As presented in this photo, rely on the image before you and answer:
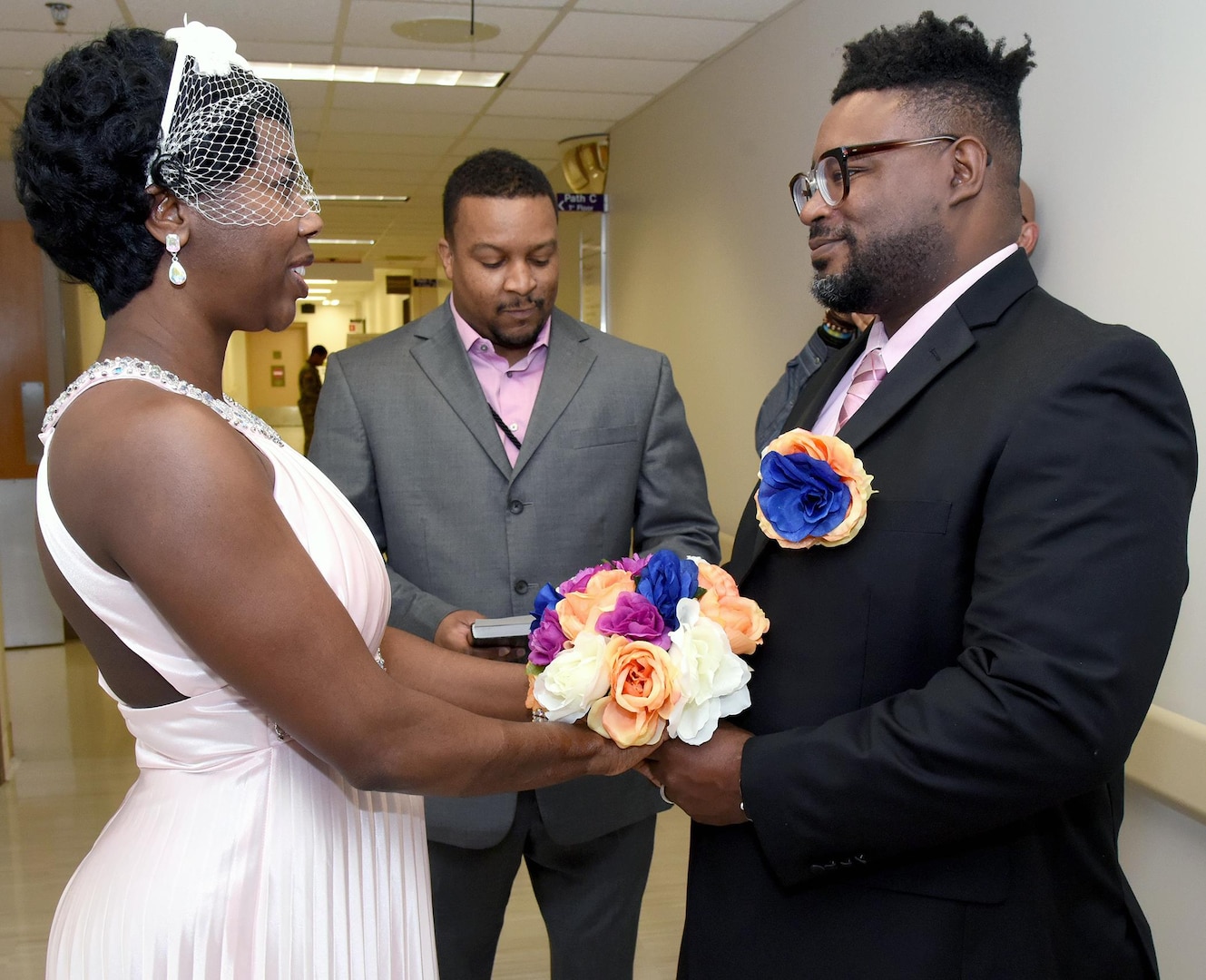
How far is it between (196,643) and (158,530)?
0.51ft

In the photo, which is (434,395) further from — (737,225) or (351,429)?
(737,225)

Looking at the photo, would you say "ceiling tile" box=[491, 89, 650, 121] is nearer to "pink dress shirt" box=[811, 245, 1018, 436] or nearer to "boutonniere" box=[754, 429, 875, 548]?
"pink dress shirt" box=[811, 245, 1018, 436]

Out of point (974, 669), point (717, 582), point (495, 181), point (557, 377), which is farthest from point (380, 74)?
point (974, 669)

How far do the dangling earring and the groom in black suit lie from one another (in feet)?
2.96

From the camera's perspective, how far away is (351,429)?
247cm

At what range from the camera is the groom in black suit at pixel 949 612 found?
1266 millimetres

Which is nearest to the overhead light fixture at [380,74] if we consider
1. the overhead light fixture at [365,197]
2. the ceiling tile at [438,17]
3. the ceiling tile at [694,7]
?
the ceiling tile at [438,17]

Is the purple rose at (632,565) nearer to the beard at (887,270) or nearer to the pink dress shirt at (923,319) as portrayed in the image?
the pink dress shirt at (923,319)

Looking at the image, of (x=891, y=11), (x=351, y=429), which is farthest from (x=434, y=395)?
(x=891, y=11)

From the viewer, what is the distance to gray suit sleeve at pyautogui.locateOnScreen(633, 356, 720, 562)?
101 inches

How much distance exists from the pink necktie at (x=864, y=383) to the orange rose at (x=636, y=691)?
495 mm

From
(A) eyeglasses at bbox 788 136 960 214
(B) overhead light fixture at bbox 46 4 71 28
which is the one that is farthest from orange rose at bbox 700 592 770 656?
(B) overhead light fixture at bbox 46 4 71 28

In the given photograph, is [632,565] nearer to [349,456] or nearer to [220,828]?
[220,828]

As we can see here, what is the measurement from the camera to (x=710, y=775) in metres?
1.52
